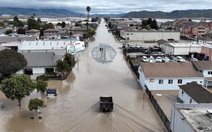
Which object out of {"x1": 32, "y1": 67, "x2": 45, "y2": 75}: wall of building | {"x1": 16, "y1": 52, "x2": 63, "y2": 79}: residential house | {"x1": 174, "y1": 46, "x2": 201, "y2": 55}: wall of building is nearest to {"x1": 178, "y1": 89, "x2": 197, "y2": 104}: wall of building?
{"x1": 16, "y1": 52, "x2": 63, "y2": 79}: residential house

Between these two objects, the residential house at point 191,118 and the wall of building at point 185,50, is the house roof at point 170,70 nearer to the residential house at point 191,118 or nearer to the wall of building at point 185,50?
the residential house at point 191,118

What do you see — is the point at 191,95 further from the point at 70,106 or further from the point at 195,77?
the point at 70,106

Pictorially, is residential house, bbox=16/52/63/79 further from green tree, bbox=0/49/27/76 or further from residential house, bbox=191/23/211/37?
residential house, bbox=191/23/211/37

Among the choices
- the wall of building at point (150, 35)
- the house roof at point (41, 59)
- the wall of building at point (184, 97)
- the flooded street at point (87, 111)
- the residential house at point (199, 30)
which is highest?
the residential house at point (199, 30)

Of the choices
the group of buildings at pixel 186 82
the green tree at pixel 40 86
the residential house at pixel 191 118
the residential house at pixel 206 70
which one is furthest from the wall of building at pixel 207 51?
the green tree at pixel 40 86

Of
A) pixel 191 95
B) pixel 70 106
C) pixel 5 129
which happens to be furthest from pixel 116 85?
pixel 5 129

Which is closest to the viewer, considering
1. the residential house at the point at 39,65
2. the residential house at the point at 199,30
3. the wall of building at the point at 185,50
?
the residential house at the point at 39,65

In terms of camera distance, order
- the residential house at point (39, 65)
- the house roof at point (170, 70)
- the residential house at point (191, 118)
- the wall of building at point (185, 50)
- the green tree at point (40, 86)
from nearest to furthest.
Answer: the residential house at point (191, 118), the green tree at point (40, 86), the house roof at point (170, 70), the residential house at point (39, 65), the wall of building at point (185, 50)
